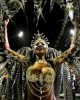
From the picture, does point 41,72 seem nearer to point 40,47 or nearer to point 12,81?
point 40,47

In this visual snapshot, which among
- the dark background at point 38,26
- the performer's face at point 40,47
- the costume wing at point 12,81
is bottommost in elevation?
the costume wing at point 12,81

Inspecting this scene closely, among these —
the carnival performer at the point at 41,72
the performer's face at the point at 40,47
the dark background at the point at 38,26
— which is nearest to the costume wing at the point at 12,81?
the carnival performer at the point at 41,72

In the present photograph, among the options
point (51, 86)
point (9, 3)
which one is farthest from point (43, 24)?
point (51, 86)

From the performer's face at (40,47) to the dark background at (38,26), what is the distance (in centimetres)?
269

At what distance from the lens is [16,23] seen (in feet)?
25.4

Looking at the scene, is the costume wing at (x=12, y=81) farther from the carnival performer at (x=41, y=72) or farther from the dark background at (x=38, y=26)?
the dark background at (x=38, y=26)

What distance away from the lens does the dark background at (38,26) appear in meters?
7.50

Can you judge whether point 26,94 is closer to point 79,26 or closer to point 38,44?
point 38,44

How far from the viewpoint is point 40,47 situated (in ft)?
15.1

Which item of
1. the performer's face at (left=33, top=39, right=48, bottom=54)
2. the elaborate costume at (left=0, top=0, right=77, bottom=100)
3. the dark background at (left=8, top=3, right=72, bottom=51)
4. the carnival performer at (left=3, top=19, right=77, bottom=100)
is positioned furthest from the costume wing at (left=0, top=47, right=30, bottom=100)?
the dark background at (left=8, top=3, right=72, bottom=51)

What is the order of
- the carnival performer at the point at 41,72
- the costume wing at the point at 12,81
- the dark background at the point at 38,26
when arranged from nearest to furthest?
the carnival performer at the point at 41,72 → the costume wing at the point at 12,81 → the dark background at the point at 38,26

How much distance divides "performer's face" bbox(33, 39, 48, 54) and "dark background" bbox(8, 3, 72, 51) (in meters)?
2.69

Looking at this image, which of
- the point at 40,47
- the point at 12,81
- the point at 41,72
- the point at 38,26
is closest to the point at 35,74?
the point at 41,72

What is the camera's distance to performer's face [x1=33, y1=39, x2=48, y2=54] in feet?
15.0
